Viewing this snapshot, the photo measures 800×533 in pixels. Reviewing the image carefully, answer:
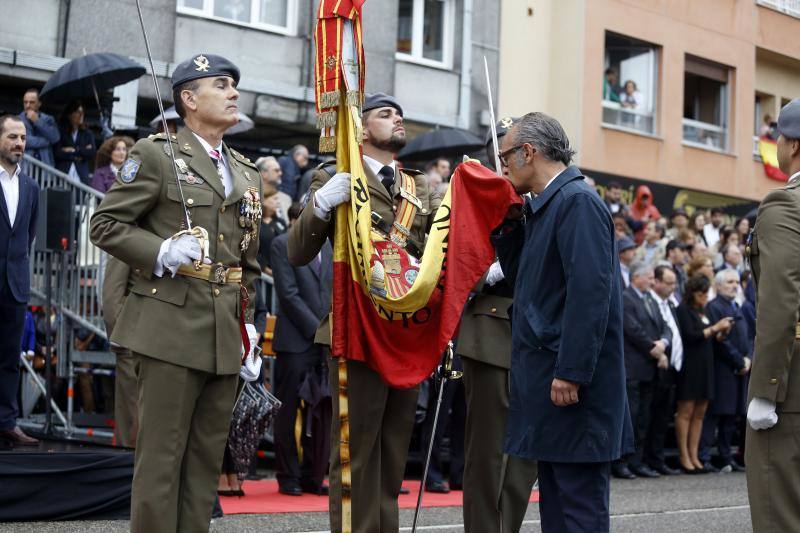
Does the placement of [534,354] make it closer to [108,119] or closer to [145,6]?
[108,119]

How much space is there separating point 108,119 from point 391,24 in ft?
20.0

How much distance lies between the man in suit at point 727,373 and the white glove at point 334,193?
8.97m

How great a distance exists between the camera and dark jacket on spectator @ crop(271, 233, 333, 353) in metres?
9.91

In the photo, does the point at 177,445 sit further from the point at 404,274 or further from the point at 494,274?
the point at 494,274

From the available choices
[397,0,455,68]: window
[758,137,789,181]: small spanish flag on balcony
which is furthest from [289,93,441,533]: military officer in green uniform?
[758,137,789,181]: small spanish flag on balcony

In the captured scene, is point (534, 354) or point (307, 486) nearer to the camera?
point (534, 354)

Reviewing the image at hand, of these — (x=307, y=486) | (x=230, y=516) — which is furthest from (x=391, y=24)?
(x=230, y=516)

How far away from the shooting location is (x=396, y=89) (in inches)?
799

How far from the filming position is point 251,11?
18875 millimetres

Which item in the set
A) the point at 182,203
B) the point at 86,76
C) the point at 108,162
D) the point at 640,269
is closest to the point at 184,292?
the point at 182,203

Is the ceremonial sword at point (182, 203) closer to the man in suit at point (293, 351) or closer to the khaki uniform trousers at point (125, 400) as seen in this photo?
the man in suit at point (293, 351)

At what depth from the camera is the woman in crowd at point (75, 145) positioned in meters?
12.8

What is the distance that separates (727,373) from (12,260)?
8309 mm

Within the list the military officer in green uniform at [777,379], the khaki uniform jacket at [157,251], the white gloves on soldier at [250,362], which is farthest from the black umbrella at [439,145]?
the military officer in green uniform at [777,379]
